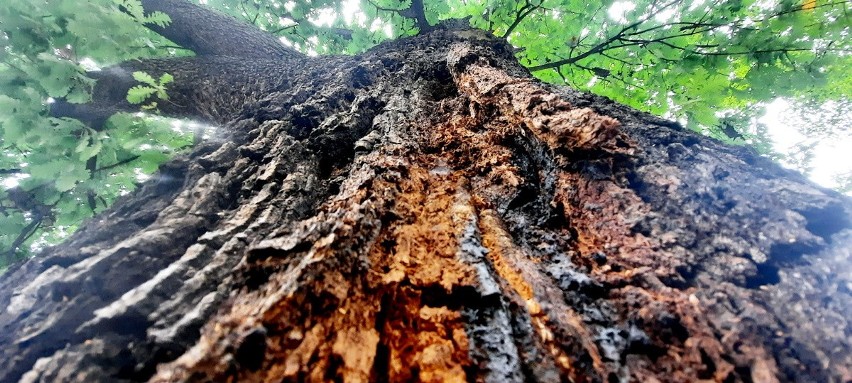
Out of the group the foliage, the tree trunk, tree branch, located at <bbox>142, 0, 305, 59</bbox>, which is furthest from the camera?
tree branch, located at <bbox>142, 0, 305, 59</bbox>

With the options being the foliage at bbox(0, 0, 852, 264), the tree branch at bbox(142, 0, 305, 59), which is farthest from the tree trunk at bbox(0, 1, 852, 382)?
the tree branch at bbox(142, 0, 305, 59)

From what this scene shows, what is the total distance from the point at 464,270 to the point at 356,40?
452cm

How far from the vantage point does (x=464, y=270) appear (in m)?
1.13

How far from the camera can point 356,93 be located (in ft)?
8.64

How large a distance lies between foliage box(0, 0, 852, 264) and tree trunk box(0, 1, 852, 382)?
1698 mm

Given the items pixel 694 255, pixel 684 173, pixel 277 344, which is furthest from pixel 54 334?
pixel 684 173

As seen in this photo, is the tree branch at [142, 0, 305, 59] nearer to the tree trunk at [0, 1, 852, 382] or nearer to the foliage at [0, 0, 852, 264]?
the foliage at [0, 0, 852, 264]

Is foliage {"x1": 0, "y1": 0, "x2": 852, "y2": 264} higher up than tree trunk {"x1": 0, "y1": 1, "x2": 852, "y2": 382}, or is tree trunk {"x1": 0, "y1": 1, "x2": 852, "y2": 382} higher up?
foliage {"x1": 0, "y1": 0, "x2": 852, "y2": 264}

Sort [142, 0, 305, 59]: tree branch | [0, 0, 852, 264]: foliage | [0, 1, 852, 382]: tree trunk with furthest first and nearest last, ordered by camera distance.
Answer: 1. [142, 0, 305, 59]: tree branch
2. [0, 0, 852, 264]: foliage
3. [0, 1, 852, 382]: tree trunk

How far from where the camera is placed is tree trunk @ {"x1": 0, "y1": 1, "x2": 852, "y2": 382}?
87cm

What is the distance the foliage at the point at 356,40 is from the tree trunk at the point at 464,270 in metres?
1.70

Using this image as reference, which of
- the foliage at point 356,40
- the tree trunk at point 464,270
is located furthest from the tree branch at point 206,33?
the tree trunk at point 464,270

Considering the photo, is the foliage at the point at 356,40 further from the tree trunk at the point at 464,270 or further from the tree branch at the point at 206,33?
the tree trunk at the point at 464,270

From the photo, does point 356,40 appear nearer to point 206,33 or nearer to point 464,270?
point 206,33
